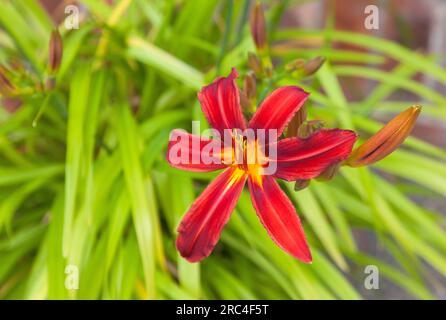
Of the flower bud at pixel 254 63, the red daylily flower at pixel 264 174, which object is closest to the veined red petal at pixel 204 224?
the red daylily flower at pixel 264 174

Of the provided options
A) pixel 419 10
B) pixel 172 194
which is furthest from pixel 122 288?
pixel 419 10

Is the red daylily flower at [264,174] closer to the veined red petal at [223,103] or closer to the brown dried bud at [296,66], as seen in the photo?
the veined red petal at [223,103]

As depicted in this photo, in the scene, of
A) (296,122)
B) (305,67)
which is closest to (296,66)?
(305,67)

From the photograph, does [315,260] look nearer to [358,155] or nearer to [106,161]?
[106,161]

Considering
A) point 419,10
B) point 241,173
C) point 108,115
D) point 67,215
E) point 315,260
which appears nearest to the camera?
point 241,173

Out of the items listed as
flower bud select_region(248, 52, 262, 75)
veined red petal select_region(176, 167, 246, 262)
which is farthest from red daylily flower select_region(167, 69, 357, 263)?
flower bud select_region(248, 52, 262, 75)

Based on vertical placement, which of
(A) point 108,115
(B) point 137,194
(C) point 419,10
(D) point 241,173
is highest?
(C) point 419,10

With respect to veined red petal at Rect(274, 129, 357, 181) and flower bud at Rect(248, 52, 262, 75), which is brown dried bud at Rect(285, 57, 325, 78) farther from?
veined red petal at Rect(274, 129, 357, 181)
